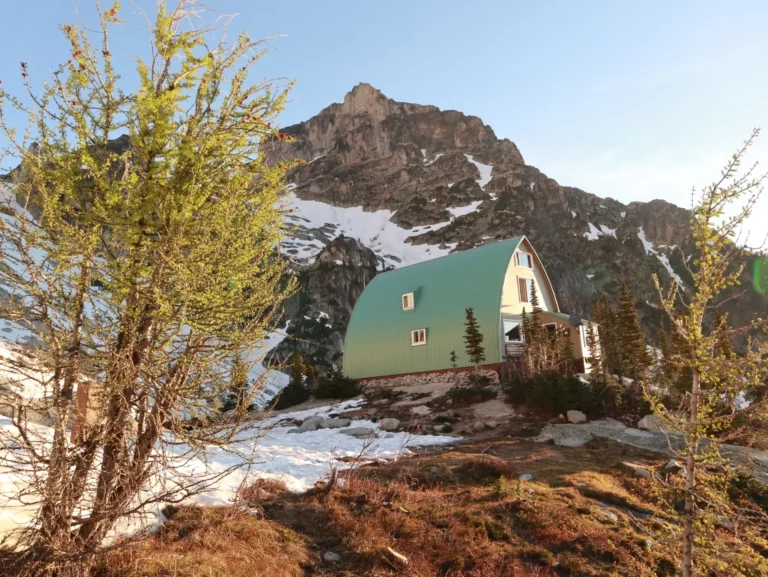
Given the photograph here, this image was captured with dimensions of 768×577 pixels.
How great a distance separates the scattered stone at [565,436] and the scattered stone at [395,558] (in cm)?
1055

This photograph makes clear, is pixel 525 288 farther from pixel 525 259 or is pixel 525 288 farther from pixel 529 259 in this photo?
pixel 529 259

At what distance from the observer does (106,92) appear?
5.51 m

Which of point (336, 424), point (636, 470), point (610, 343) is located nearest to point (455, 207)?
point (610, 343)

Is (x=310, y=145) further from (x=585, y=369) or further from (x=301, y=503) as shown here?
(x=301, y=503)

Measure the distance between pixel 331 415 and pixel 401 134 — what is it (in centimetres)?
13085

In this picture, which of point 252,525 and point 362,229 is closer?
point 252,525

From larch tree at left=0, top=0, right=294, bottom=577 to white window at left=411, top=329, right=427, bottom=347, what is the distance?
26.8 m

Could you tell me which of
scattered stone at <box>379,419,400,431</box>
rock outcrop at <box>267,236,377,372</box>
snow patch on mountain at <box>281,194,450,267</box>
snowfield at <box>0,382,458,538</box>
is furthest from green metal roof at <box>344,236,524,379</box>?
snow patch on mountain at <box>281,194,450,267</box>

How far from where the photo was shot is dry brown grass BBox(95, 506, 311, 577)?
548 cm

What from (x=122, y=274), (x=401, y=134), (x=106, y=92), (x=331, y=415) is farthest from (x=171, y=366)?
(x=401, y=134)

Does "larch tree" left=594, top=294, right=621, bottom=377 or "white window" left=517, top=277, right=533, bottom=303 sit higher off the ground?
"white window" left=517, top=277, right=533, bottom=303

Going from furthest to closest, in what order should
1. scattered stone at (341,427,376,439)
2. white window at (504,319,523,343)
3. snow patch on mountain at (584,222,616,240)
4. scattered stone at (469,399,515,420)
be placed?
snow patch on mountain at (584,222,616,240) → white window at (504,319,523,343) → scattered stone at (469,399,515,420) → scattered stone at (341,427,376,439)

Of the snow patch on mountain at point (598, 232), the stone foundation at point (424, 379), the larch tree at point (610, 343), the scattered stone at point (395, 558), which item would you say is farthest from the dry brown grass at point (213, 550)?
the snow patch on mountain at point (598, 232)

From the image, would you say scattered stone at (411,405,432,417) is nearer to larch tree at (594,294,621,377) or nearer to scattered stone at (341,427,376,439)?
scattered stone at (341,427,376,439)
